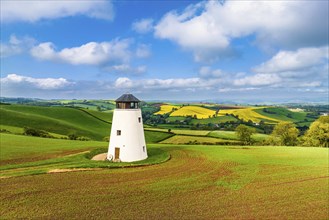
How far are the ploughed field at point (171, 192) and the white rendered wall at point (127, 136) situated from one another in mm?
3393

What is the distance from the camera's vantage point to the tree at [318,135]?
68.5 m

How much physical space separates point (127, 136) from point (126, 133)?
0.40m

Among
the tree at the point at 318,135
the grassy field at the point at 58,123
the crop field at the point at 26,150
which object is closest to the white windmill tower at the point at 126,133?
the crop field at the point at 26,150

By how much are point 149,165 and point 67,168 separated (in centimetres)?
942

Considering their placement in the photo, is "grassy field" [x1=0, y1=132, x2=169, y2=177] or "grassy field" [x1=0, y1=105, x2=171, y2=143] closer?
"grassy field" [x1=0, y1=132, x2=169, y2=177]

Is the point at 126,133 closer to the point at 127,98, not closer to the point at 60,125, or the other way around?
the point at 127,98

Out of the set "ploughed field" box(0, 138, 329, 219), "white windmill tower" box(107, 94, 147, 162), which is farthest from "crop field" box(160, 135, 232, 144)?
"ploughed field" box(0, 138, 329, 219)

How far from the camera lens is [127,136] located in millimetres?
33969

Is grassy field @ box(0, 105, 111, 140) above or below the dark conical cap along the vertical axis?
below

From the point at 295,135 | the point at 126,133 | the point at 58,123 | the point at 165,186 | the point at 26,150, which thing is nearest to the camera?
the point at 165,186

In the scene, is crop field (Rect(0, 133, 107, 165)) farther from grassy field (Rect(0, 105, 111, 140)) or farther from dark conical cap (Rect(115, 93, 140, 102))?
grassy field (Rect(0, 105, 111, 140))

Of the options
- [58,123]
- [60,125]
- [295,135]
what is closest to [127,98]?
[295,135]

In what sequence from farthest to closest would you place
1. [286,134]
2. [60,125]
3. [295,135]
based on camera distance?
1. [60,125]
2. [286,134]
3. [295,135]

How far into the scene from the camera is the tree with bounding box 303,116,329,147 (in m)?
68.5
